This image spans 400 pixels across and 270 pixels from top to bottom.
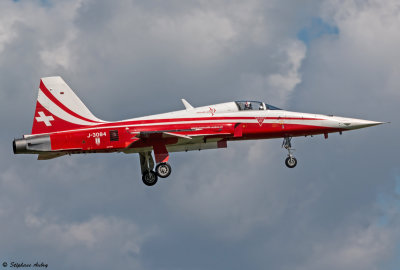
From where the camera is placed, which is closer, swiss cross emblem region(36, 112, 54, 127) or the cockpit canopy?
swiss cross emblem region(36, 112, 54, 127)

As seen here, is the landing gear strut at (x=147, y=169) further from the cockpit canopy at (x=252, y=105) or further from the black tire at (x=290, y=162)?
the black tire at (x=290, y=162)

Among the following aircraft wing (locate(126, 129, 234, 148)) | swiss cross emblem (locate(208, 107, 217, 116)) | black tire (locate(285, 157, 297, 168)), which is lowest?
black tire (locate(285, 157, 297, 168))

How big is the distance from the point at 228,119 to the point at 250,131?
134cm

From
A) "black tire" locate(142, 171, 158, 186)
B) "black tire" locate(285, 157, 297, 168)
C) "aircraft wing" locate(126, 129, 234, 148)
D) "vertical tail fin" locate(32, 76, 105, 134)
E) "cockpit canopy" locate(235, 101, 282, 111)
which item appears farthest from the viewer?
"black tire" locate(142, 171, 158, 186)

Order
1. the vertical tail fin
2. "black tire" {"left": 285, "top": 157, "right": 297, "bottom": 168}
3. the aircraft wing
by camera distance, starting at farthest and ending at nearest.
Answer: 1. "black tire" {"left": 285, "top": 157, "right": 297, "bottom": 168}
2. the vertical tail fin
3. the aircraft wing

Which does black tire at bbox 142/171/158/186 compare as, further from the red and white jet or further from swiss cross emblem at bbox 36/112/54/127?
swiss cross emblem at bbox 36/112/54/127

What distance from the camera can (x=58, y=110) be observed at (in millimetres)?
45062

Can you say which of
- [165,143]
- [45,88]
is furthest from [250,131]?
[45,88]

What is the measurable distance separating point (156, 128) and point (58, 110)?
5.05 metres

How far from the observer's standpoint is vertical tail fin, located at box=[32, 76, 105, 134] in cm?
4475

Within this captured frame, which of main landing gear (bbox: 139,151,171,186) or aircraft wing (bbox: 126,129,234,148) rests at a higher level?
aircraft wing (bbox: 126,129,234,148)

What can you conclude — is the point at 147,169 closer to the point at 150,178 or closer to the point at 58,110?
the point at 150,178

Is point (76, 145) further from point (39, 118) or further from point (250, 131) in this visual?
point (250, 131)

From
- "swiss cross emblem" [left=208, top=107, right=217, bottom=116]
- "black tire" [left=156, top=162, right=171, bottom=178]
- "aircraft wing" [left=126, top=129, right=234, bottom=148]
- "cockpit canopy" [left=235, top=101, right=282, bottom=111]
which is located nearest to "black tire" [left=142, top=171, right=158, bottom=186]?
"black tire" [left=156, top=162, right=171, bottom=178]
